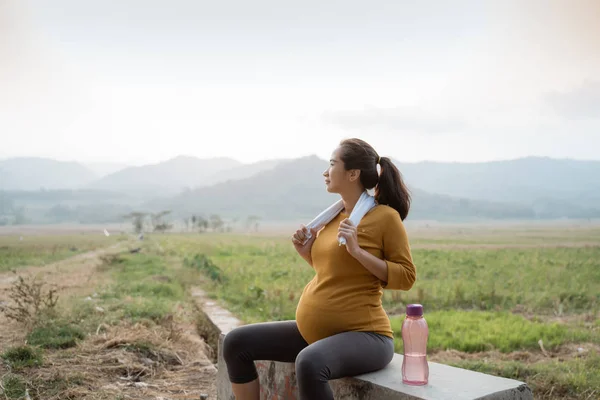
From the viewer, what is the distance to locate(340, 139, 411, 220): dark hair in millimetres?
2930

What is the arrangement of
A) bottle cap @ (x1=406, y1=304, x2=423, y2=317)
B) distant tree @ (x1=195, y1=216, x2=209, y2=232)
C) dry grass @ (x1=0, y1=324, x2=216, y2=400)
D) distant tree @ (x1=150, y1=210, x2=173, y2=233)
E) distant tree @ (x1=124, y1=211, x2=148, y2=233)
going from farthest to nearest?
distant tree @ (x1=195, y1=216, x2=209, y2=232), distant tree @ (x1=150, y1=210, x2=173, y2=233), distant tree @ (x1=124, y1=211, x2=148, y2=233), dry grass @ (x1=0, y1=324, x2=216, y2=400), bottle cap @ (x1=406, y1=304, x2=423, y2=317)

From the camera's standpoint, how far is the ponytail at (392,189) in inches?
116

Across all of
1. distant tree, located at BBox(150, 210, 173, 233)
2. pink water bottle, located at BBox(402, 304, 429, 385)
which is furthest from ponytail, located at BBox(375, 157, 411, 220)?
distant tree, located at BBox(150, 210, 173, 233)

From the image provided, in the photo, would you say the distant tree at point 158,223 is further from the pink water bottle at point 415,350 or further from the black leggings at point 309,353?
the pink water bottle at point 415,350

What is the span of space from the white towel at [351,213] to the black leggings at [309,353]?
463 millimetres

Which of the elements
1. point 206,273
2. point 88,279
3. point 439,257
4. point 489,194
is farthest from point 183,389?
point 489,194

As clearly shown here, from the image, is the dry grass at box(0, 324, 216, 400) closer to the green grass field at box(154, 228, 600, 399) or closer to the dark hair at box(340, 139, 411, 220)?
the green grass field at box(154, 228, 600, 399)

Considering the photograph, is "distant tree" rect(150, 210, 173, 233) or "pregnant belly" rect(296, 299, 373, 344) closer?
"pregnant belly" rect(296, 299, 373, 344)

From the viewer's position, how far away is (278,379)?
338 cm

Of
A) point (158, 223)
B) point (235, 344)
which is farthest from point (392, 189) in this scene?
point (158, 223)

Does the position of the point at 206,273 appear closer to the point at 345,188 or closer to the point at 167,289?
the point at 167,289

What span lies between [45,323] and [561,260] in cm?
1764

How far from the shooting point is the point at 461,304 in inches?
427

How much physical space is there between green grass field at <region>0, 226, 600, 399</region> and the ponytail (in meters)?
2.91
